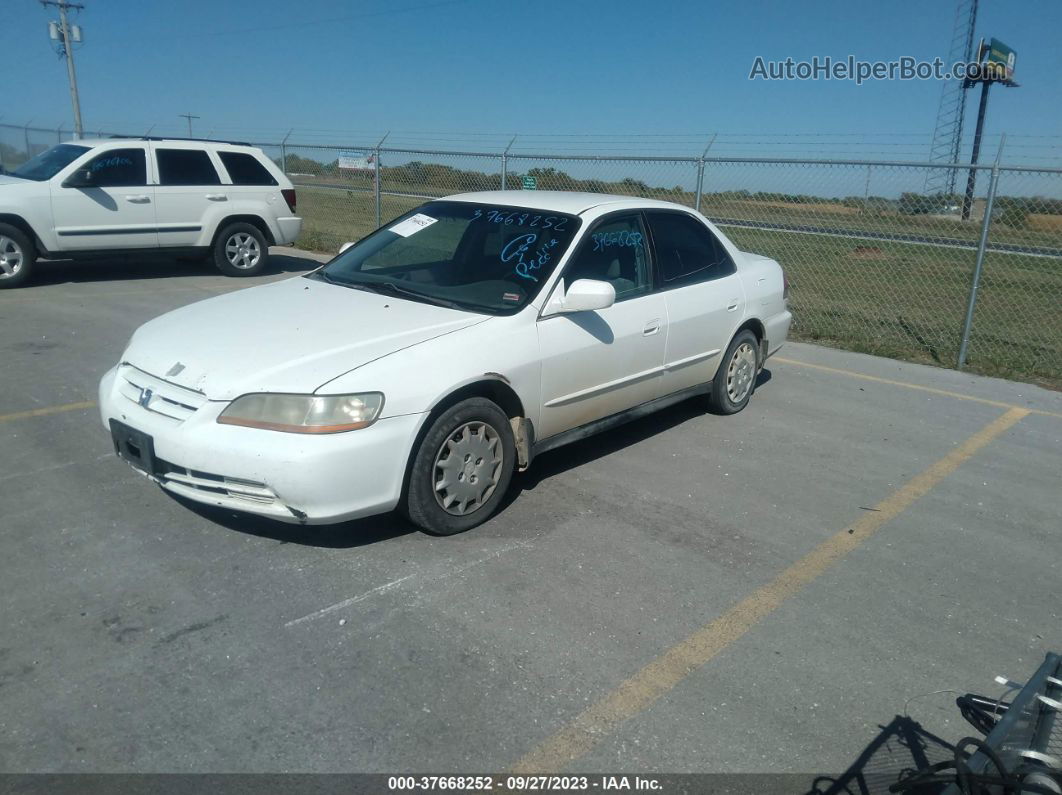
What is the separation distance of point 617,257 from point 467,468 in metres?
1.79

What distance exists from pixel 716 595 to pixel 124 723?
241cm

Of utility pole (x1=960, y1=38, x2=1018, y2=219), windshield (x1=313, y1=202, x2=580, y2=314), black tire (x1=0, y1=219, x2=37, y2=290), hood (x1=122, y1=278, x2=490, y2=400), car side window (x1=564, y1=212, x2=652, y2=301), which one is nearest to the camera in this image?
hood (x1=122, y1=278, x2=490, y2=400)

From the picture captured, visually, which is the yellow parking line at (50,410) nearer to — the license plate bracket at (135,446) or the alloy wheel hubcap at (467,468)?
the license plate bracket at (135,446)

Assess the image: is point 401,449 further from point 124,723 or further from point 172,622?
point 124,723

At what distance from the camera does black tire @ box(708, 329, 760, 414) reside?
6.27 metres

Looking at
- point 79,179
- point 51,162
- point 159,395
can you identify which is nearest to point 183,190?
point 79,179

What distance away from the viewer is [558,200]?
5.43 m

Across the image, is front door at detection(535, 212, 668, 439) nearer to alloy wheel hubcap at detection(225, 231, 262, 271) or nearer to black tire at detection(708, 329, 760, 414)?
black tire at detection(708, 329, 760, 414)

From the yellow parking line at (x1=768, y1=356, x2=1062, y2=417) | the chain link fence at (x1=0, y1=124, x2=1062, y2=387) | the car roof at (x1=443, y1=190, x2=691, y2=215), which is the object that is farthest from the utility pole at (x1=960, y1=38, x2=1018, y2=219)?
the car roof at (x1=443, y1=190, x2=691, y2=215)

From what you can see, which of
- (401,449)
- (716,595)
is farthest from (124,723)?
(716,595)

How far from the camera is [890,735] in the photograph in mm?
2996

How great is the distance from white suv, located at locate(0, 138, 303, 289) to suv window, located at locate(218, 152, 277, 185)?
0.04 ft

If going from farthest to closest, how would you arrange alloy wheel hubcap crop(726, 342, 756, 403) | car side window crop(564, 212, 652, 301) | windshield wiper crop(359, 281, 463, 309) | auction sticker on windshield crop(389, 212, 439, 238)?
1. alloy wheel hubcap crop(726, 342, 756, 403)
2. auction sticker on windshield crop(389, 212, 439, 238)
3. car side window crop(564, 212, 652, 301)
4. windshield wiper crop(359, 281, 463, 309)

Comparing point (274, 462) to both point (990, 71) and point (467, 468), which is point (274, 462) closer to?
point (467, 468)
